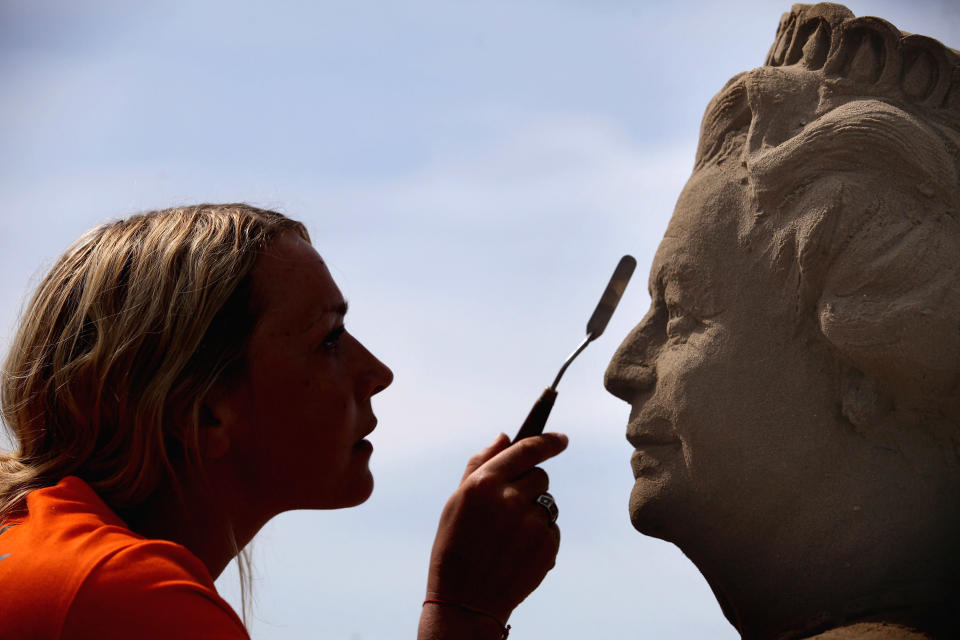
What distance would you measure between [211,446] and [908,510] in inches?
65.4

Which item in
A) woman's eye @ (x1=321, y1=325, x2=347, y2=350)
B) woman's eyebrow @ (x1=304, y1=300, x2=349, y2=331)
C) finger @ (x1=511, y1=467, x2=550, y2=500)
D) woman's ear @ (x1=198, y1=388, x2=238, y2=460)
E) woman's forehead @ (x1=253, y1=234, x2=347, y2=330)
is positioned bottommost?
finger @ (x1=511, y1=467, x2=550, y2=500)

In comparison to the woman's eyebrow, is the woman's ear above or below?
below

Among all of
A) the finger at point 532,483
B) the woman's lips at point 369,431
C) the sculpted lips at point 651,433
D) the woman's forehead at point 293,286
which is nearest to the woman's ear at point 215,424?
the woman's forehead at point 293,286

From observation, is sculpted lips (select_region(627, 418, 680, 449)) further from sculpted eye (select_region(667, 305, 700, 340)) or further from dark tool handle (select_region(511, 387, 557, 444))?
dark tool handle (select_region(511, 387, 557, 444))

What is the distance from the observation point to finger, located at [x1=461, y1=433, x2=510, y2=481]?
2244mm

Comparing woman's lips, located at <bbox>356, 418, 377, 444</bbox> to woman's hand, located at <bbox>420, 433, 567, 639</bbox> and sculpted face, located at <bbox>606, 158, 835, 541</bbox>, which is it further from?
sculpted face, located at <bbox>606, 158, 835, 541</bbox>

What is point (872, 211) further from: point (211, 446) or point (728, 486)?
point (211, 446)

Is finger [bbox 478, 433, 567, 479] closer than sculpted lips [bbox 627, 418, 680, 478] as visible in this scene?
Yes

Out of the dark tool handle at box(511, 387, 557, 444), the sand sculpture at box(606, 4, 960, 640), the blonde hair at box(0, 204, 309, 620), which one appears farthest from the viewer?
the sand sculpture at box(606, 4, 960, 640)

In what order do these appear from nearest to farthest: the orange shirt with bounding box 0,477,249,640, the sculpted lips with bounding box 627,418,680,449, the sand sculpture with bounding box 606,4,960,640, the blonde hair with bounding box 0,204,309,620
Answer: the orange shirt with bounding box 0,477,249,640 → the blonde hair with bounding box 0,204,309,620 → the sand sculpture with bounding box 606,4,960,640 → the sculpted lips with bounding box 627,418,680,449

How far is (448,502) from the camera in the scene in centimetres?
211

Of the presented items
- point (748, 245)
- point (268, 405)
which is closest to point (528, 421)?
point (268, 405)

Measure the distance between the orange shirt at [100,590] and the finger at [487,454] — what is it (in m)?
0.77

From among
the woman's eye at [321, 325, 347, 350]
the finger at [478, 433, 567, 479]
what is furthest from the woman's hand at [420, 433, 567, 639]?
the woman's eye at [321, 325, 347, 350]
